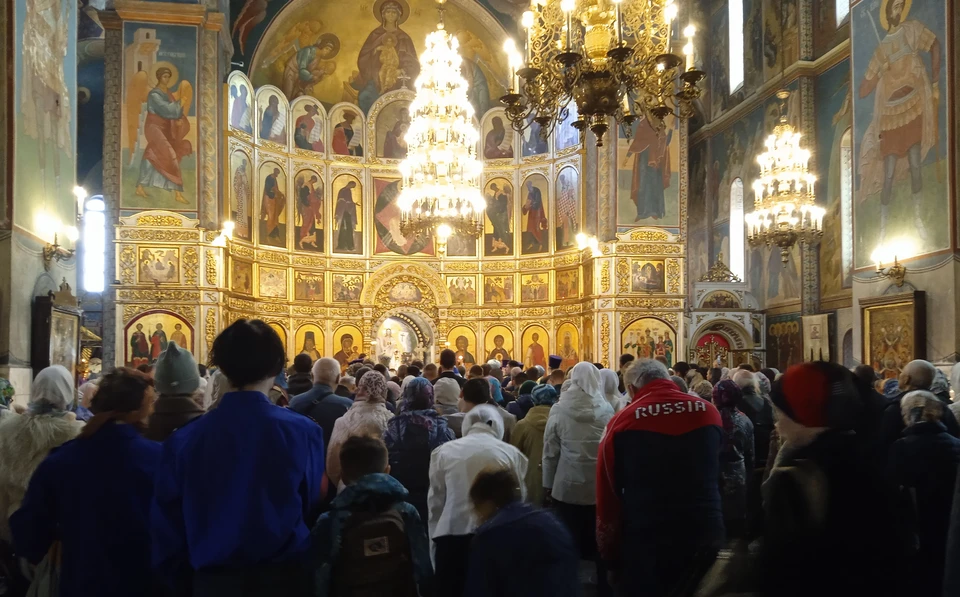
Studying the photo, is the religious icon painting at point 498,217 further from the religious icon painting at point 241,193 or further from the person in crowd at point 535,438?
the person in crowd at point 535,438

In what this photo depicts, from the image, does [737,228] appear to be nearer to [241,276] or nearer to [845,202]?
[845,202]

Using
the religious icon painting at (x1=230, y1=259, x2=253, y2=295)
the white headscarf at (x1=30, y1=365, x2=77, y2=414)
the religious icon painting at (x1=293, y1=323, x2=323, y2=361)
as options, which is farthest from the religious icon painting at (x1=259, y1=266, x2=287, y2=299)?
the white headscarf at (x1=30, y1=365, x2=77, y2=414)

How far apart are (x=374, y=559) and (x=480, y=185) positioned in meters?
20.8

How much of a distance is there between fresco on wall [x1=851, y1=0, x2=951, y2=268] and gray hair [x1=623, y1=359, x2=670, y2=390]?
34.6ft

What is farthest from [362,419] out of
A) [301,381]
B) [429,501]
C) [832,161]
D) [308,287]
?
[308,287]

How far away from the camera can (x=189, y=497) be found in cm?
276

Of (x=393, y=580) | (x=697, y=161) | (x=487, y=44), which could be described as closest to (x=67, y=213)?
(x=393, y=580)

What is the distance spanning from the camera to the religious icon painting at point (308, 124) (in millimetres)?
24797

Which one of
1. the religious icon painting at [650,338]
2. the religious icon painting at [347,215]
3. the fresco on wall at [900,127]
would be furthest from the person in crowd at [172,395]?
the religious icon painting at [347,215]

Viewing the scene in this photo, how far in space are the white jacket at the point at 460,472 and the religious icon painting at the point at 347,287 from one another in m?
20.9

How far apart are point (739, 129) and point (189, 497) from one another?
25320 millimetres

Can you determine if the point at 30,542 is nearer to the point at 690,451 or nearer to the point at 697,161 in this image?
the point at 690,451

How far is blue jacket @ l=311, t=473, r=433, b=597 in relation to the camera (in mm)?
3051

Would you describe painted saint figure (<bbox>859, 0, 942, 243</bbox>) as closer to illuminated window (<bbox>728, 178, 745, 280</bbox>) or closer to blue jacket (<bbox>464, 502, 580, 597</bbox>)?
illuminated window (<bbox>728, 178, 745, 280</bbox>)
